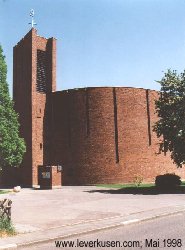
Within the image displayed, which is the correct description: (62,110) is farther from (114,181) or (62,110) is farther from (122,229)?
(122,229)

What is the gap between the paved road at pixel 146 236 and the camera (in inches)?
365

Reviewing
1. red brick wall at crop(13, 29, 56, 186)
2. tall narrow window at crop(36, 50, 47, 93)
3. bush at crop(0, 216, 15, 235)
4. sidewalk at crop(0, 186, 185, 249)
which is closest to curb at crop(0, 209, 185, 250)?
sidewalk at crop(0, 186, 185, 249)

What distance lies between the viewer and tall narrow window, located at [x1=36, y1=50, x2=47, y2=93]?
4066cm

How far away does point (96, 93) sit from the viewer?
39062 mm

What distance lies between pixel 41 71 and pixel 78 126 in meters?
8.27

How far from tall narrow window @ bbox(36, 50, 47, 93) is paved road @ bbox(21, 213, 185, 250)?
29.6 meters

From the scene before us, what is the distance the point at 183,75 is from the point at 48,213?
18.2 metres

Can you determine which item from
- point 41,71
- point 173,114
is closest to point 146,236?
point 173,114

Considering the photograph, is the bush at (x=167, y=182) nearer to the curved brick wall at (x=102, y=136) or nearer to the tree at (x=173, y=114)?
the tree at (x=173, y=114)

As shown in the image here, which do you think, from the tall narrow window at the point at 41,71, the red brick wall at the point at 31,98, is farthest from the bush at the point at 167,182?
the tall narrow window at the point at 41,71

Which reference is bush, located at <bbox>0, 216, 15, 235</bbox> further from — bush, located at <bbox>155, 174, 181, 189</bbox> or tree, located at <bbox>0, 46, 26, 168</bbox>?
bush, located at <bbox>155, 174, 181, 189</bbox>

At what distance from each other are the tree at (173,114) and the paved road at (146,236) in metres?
14.9

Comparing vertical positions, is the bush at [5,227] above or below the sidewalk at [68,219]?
above

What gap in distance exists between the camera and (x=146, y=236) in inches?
412
